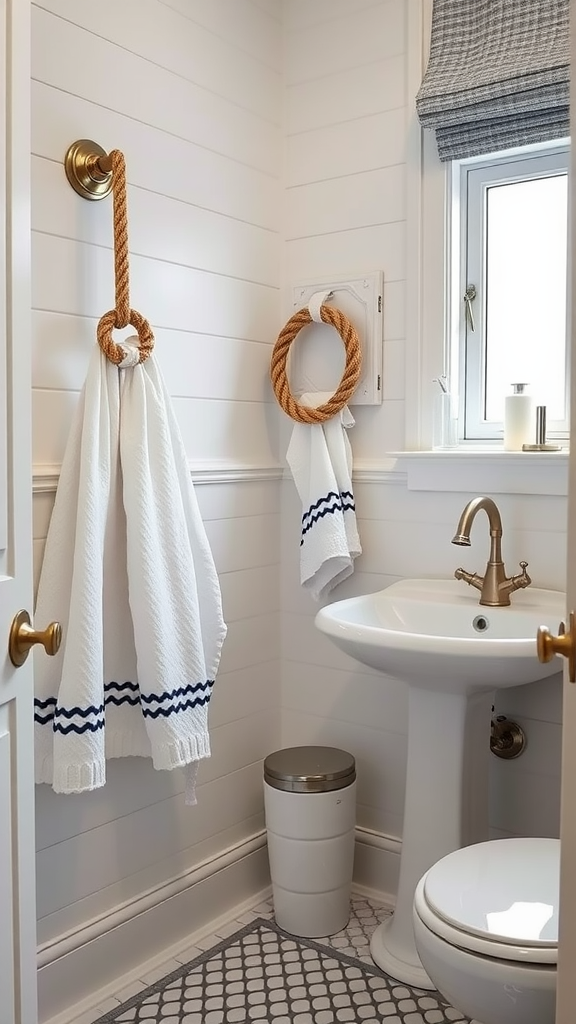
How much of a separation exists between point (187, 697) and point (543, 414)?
3.23 ft

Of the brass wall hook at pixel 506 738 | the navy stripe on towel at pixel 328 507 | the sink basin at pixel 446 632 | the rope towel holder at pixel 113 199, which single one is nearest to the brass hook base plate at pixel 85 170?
the rope towel holder at pixel 113 199

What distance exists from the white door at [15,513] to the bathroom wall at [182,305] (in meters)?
0.48

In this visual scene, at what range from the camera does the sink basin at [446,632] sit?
164cm

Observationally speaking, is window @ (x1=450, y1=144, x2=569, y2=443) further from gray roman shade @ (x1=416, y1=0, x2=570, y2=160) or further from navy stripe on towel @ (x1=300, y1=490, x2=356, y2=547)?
navy stripe on towel @ (x1=300, y1=490, x2=356, y2=547)

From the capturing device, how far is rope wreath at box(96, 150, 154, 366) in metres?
1.77

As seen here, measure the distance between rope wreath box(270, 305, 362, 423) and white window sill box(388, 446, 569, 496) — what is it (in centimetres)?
19

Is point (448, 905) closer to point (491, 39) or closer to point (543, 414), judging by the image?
point (543, 414)

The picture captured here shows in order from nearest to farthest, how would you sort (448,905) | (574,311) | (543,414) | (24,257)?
1. (574,311)
2. (24,257)
3. (448,905)
4. (543,414)

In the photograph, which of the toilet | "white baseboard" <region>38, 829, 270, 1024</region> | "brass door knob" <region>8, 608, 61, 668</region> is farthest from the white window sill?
"brass door knob" <region>8, 608, 61, 668</region>

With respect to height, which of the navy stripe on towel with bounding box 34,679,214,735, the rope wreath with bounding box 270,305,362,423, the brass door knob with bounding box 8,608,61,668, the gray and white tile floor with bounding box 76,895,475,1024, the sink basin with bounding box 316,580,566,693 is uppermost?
the rope wreath with bounding box 270,305,362,423

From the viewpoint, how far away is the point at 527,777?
207cm

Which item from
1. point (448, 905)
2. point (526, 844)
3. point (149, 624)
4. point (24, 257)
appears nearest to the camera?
point (24, 257)

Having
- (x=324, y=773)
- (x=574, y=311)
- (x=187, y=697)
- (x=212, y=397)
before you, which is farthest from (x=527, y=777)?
(x=574, y=311)

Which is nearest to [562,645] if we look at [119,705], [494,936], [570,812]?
[570,812]
